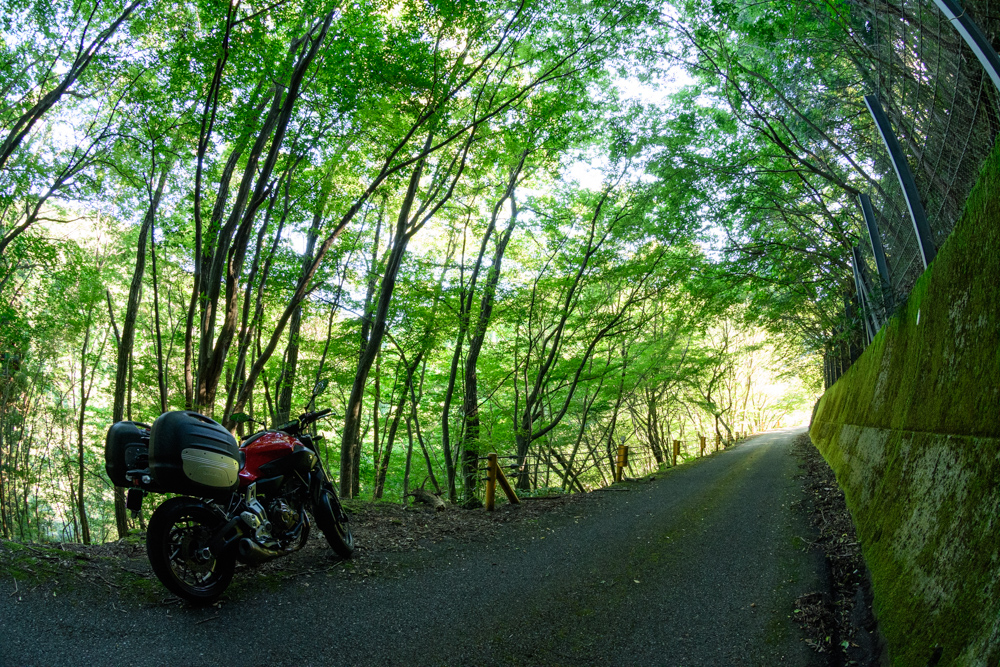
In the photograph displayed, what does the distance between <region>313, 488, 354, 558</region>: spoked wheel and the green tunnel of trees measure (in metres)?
2.44

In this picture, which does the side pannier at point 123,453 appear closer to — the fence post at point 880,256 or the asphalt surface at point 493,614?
the asphalt surface at point 493,614

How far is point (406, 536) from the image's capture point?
5320 mm

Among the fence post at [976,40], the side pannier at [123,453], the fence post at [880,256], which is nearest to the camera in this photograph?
the fence post at [976,40]

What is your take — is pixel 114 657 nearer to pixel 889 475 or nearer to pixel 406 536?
pixel 406 536

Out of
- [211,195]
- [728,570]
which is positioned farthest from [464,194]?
[728,570]

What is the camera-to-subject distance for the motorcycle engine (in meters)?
3.71

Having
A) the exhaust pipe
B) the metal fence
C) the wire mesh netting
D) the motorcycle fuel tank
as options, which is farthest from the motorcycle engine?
the wire mesh netting

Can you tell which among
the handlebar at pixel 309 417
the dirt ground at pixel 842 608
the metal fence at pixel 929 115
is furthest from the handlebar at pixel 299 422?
the metal fence at pixel 929 115

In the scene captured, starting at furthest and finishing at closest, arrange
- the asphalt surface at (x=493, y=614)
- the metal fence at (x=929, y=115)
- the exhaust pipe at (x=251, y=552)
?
1. the exhaust pipe at (x=251, y=552)
2. the metal fence at (x=929, y=115)
3. the asphalt surface at (x=493, y=614)

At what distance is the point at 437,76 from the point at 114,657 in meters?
6.11

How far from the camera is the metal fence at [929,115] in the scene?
2900 mm

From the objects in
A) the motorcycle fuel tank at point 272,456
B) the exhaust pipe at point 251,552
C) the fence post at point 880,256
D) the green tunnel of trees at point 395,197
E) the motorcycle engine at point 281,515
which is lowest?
the exhaust pipe at point 251,552

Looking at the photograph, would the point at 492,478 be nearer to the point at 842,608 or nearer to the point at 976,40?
the point at 842,608

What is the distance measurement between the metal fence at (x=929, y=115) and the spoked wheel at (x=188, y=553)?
4721mm
